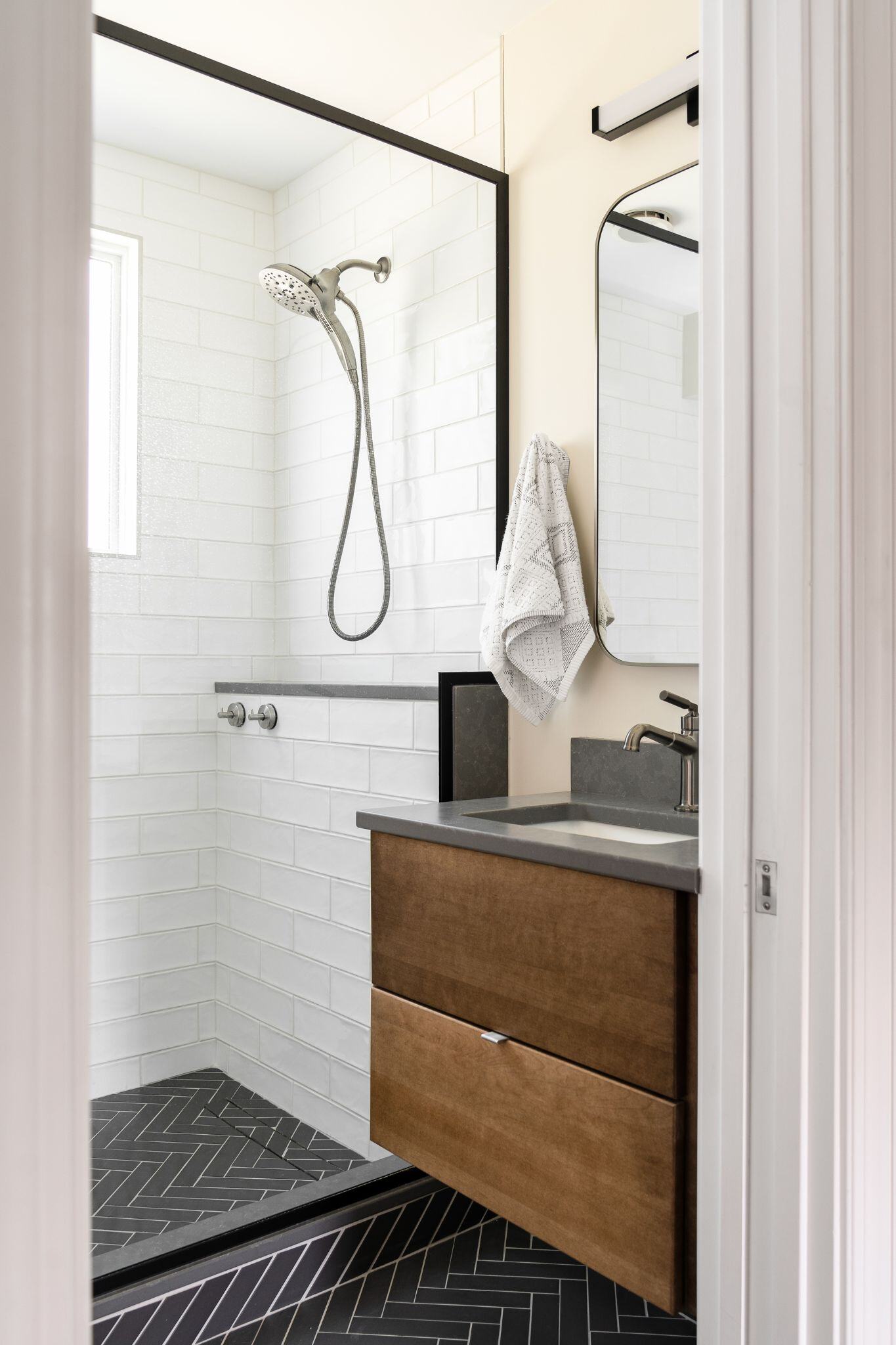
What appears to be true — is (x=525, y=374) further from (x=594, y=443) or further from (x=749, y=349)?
(x=749, y=349)

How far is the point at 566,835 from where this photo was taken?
156cm

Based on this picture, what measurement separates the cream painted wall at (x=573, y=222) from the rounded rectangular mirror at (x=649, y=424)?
0.05 metres

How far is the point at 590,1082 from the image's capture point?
4.66 feet

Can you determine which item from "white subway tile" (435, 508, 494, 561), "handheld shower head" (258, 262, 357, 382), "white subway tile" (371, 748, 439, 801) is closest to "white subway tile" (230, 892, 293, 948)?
"white subway tile" (371, 748, 439, 801)

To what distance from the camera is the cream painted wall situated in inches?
78.4

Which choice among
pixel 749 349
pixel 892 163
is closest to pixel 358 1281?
pixel 749 349

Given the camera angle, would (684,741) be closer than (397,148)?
Yes

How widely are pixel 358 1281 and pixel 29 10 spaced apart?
1.82m

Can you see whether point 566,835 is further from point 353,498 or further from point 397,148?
point 397,148

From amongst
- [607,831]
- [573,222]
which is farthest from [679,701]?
[573,222]

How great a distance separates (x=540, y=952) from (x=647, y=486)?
0.94 meters

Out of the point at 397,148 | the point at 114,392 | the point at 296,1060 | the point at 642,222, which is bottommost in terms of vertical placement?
the point at 296,1060

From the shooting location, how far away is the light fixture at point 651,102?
185 cm

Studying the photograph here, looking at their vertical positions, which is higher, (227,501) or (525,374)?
(525,374)
